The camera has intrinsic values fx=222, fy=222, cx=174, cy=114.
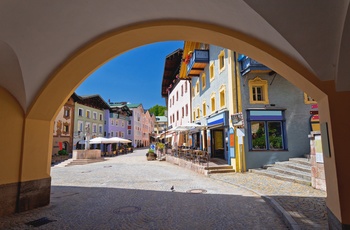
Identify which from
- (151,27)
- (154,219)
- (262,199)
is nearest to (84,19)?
(151,27)

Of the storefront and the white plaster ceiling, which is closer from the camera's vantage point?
the white plaster ceiling

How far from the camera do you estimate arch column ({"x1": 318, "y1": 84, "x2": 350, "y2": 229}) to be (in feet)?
10.7

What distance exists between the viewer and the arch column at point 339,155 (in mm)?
3250

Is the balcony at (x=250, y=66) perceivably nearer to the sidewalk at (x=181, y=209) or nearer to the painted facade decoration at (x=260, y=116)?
the painted facade decoration at (x=260, y=116)

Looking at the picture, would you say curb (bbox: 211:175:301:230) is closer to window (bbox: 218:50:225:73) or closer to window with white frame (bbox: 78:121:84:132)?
window (bbox: 218:50:225:73)

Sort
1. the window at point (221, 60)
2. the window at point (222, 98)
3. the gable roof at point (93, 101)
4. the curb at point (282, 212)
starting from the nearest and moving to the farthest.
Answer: the curb at point (282, 212)
the window at point (222, 98)
the window at point (221, 60)
the gable roof at point (93, 101)

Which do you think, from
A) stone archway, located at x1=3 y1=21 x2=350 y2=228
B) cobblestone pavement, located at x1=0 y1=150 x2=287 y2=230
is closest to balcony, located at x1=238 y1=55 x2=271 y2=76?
cobblestone pavement, located at x1=0 y1=150 x2=287 y2=230

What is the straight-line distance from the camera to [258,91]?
44.8ft

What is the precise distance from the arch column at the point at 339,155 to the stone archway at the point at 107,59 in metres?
0.02

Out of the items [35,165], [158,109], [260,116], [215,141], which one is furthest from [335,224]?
[158,109]

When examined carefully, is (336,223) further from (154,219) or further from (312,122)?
(312,122)

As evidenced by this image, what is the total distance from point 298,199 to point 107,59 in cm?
674

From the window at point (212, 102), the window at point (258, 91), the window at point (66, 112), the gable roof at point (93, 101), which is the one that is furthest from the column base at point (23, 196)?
the gable roof at point (93, 101)

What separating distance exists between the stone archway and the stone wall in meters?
4.36
